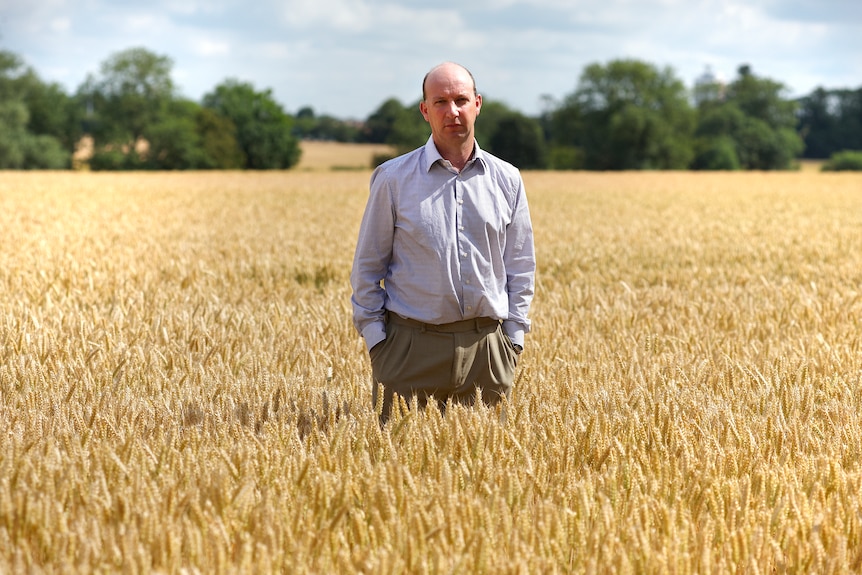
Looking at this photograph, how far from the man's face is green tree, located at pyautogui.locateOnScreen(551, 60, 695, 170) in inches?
3006

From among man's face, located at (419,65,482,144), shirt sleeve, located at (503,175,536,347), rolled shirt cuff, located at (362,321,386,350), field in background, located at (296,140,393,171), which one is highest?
field in background, located at (296,140,393,171)

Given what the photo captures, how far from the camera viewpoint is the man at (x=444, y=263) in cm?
351

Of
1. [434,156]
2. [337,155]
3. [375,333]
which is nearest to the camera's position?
[434,156]

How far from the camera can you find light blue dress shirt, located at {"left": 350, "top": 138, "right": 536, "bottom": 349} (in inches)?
139

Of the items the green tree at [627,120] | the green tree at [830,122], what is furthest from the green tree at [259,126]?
the green tree at [830,122]

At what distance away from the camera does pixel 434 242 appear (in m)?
3.51

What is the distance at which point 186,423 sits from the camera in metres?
3.85

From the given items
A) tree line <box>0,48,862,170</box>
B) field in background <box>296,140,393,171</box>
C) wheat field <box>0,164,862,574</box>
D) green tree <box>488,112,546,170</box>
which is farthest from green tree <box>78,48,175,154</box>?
wheat field <box>0,164,862,574</box>

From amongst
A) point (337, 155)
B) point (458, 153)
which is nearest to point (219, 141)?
point (337, 155)

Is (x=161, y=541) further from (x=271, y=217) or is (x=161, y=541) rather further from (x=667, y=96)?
(x=667, y=96)

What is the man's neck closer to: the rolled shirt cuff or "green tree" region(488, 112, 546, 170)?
the rolled shirt cuff

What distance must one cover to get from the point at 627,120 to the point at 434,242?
78.1 m

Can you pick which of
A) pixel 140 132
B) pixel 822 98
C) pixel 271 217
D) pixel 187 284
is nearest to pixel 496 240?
pixel 187 284

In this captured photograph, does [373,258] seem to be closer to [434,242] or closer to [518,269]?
[434,242]
